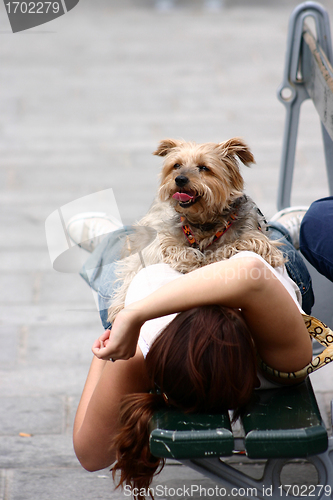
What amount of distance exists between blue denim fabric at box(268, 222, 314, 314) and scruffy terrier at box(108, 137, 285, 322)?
0.07m

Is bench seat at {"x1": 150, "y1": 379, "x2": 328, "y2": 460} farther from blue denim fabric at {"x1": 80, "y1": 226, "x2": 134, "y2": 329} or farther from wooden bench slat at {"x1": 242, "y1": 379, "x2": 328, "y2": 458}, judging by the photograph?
blue denim fabric at {"x1": 80, "y1": 226, "x2": 134, "y2": 329}

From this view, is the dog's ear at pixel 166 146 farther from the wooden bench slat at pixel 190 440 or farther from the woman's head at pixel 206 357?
the wooden bench slat at pixel 190 440

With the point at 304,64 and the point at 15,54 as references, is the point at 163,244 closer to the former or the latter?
the point at 304,64

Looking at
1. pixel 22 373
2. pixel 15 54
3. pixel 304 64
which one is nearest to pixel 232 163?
pixel 304 64

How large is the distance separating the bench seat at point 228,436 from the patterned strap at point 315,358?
105 millimetres

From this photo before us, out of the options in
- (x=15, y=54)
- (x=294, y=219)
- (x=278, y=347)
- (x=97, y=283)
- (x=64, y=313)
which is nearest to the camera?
(x=278, y=347)

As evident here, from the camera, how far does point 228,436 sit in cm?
121

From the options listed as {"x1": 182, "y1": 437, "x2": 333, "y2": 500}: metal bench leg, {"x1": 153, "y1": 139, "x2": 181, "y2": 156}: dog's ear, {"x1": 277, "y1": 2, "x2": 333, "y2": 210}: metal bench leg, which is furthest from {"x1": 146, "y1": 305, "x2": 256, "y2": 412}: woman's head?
{"x1": 277, "y1": 2, "x2": 333, "y2": 210}: metal bench leg

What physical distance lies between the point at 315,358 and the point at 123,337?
0.48m

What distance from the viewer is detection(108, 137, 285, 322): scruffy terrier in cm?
177

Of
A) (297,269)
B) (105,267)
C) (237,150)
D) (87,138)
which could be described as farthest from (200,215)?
(87,138)

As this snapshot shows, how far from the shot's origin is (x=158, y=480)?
200 cm

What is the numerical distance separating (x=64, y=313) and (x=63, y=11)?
1.66 meters

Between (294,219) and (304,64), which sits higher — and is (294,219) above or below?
below
